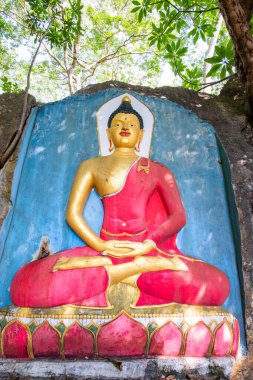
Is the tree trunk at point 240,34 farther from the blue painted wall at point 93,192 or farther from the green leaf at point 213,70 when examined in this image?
the blue painted wall at point 93,192

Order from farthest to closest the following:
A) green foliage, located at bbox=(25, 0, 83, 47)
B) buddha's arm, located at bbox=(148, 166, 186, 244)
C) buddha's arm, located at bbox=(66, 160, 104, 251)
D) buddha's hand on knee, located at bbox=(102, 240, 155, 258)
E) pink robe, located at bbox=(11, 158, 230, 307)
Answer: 1. green foliage, located at bbox=(25, 0, 83, 47)
2. buddha's arm, located at bbox=(148, 166, 186, 244)
3. buddha's arm, located at bbox=(66, 160, 104, 251)
4. buddha's hand on knee, located at bbox=(102, 240, 155, 258)
5. pink robe, located at bbox=(11, 158, 230, 307)

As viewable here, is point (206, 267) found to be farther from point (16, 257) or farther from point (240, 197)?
point (16, 257)

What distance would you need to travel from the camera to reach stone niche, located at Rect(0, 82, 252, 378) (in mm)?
2826

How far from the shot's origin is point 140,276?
306 cm

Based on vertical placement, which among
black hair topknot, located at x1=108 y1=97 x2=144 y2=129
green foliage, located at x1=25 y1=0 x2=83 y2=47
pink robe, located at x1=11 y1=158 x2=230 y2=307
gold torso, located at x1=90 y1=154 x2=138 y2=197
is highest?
green foliage, located at x1=25 y1=0 x2=83 y2=47

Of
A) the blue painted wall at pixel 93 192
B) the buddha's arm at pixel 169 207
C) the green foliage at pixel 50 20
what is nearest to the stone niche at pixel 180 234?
the blue painted wall at pixel 93 192

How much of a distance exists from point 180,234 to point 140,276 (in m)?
0.68

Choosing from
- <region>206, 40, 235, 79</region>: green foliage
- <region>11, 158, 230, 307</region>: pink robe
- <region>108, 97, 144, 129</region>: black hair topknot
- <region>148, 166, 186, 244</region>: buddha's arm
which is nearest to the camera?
<region>11, 158, 230, 307</region>: pink robe

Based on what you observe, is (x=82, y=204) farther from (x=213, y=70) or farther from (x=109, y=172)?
(x=213, y=70)

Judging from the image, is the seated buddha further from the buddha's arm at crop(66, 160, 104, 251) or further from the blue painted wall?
the blue painted wall

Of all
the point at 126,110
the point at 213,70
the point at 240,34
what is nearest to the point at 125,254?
the point at 126,110

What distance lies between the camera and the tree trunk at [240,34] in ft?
12.5

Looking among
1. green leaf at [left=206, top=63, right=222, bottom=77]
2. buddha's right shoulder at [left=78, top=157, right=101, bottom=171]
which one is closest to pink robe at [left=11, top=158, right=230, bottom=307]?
buddha's right shoulder at [left=78, top=157, right=101, bottom=171]

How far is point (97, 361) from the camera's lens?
275 cm
